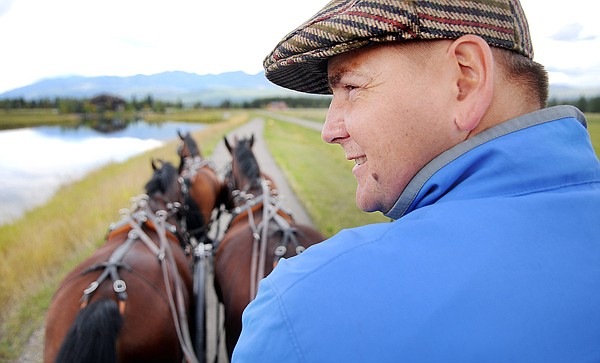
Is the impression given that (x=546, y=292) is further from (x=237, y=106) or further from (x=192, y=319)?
(x=237, y=106)

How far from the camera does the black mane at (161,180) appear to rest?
12.8 feet

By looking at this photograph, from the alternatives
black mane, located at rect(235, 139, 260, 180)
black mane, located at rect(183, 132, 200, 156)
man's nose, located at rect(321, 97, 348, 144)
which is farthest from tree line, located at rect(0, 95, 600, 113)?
man's nose, located at rect(321, 97, 348, 144)

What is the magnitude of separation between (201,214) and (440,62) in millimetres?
4918

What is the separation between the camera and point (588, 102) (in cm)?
409

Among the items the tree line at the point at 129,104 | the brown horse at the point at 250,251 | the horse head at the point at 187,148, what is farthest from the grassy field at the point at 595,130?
the tree line at the point at 129,104

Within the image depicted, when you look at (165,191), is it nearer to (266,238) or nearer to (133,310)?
(266,238)

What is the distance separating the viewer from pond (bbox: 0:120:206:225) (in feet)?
44.6

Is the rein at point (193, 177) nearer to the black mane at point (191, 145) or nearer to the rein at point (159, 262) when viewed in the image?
the black mane at point (191, 145)

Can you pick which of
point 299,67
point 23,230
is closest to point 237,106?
point 23,230

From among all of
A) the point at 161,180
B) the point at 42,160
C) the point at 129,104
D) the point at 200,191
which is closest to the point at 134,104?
the point at 129,104

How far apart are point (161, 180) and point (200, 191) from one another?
4.64 feet

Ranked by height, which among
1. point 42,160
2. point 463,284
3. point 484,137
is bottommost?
point 42,160

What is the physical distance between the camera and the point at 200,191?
5441mm

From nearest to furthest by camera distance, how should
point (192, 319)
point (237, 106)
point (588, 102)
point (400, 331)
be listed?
point (400, 331)
point (192, 319)
point (588, 102)
point (237, 106)
